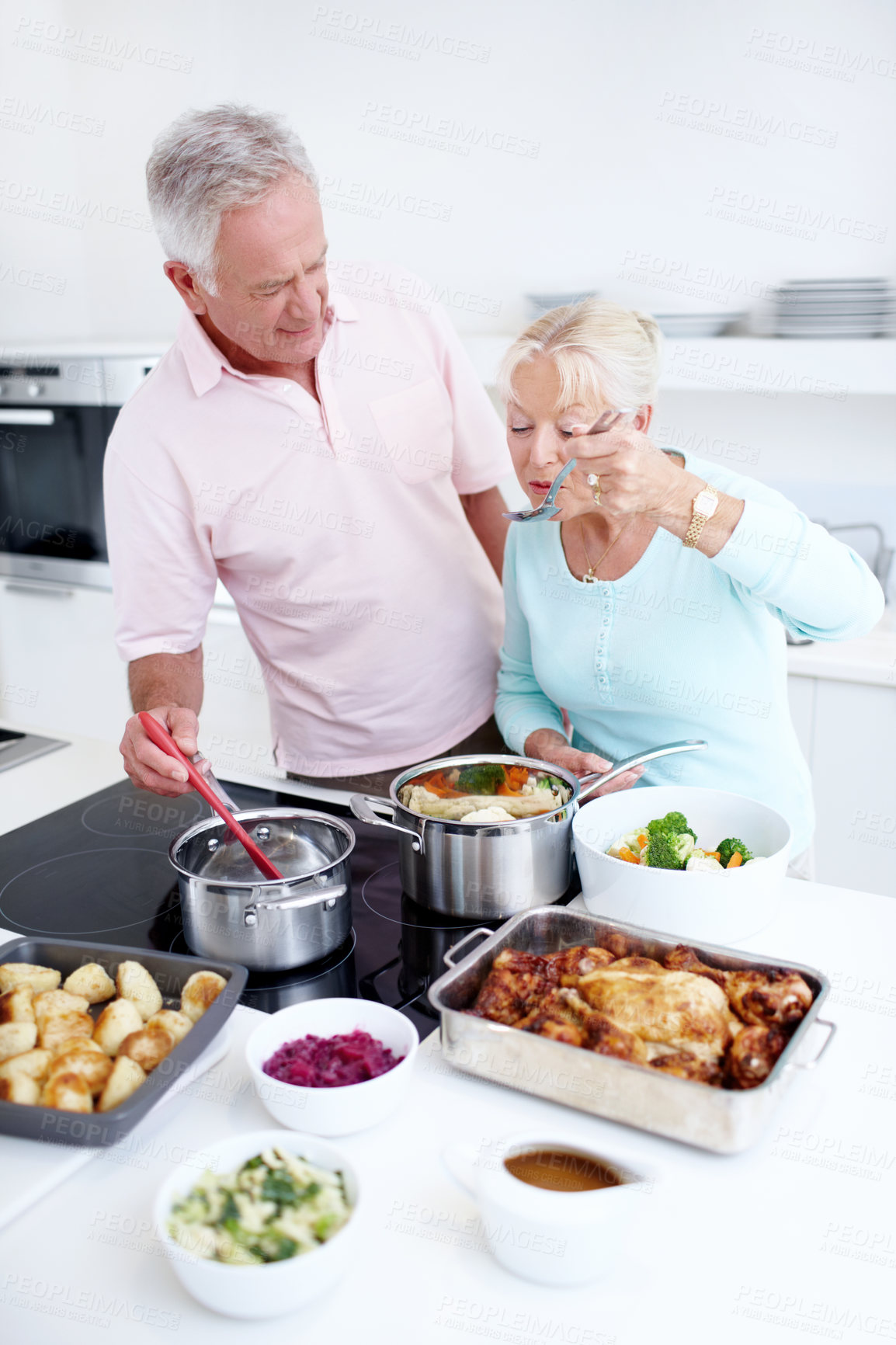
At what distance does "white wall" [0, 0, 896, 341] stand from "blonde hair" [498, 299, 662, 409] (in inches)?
63.0

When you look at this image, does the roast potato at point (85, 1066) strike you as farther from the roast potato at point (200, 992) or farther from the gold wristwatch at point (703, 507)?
the gold wristwatch at point (703, 507)

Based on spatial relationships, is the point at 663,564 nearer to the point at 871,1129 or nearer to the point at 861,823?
the point at 871,1129

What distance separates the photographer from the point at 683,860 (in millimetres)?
1211

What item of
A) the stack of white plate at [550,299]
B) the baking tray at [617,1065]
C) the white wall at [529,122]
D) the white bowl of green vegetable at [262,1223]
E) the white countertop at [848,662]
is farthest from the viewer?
the stack of white plate at [550,299]

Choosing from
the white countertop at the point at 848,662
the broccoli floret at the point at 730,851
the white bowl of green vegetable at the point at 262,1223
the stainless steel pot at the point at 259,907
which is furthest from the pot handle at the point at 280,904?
the white countertop at the point at 848,662

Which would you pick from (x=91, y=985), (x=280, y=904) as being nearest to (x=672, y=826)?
(x=280, y=904)

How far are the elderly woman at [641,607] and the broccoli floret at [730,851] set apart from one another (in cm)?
25

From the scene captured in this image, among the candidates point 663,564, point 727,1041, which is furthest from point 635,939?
point 663,564

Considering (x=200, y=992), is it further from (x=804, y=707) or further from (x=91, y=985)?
(x=804, y=707)

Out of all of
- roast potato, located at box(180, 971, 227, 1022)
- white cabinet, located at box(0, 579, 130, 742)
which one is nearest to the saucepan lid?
roast potato, located at box(180, 971, 227, 1022)

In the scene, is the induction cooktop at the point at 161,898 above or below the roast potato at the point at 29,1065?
below

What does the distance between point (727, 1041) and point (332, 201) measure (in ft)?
10.2

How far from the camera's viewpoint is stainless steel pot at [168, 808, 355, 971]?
1.13m

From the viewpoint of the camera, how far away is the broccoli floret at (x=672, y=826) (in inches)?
48.8
